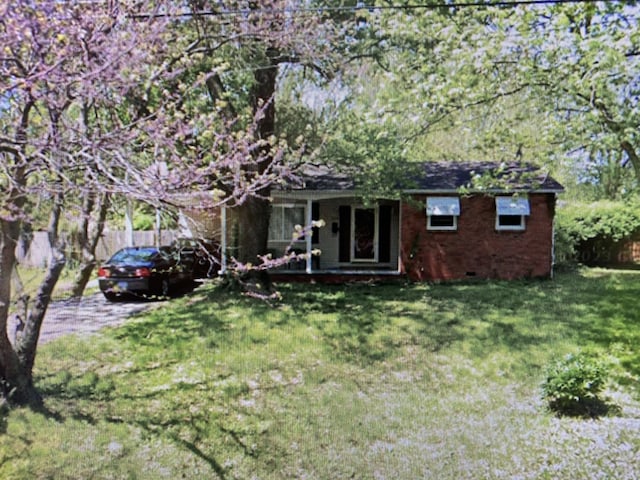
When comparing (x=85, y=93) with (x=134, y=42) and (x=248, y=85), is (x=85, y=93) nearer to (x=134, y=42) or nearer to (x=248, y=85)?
(x=134, y=42)

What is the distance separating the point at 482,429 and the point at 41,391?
2285mm

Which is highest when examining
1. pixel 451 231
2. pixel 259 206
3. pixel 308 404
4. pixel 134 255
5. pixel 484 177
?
pixel 484 177

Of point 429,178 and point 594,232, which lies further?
point 594,232

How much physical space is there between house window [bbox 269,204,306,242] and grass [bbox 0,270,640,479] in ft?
11.9

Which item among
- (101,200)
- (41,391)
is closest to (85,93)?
(101,200)

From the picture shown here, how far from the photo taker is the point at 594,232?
26.4 ft

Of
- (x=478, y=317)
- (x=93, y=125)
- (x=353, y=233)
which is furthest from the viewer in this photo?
(x=353, y=233)

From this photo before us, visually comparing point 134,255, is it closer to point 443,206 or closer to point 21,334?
point 21,334

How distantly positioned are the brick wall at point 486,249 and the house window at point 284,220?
188 cm

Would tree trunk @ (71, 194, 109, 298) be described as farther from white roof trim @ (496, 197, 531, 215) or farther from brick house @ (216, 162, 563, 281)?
white roof trim @ (496, 197, 531, 215)

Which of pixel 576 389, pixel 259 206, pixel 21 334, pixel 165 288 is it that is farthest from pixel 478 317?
pixel 21 334

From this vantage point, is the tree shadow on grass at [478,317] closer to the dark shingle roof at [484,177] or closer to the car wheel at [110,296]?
the dark shingle roof at [484,177]

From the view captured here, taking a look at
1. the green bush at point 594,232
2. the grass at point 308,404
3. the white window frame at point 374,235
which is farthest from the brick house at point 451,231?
the grass at point 308,404

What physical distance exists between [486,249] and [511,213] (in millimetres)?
693
